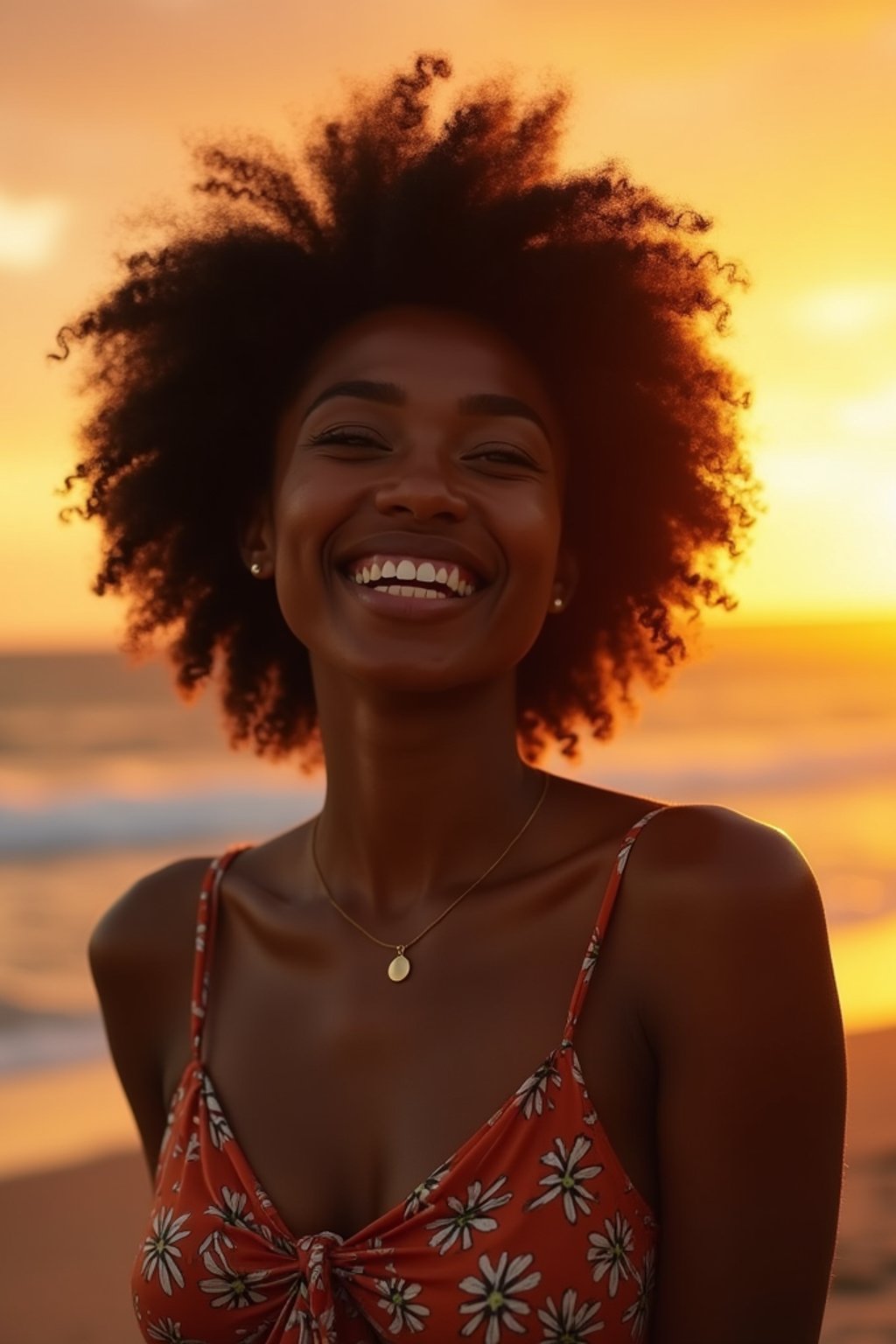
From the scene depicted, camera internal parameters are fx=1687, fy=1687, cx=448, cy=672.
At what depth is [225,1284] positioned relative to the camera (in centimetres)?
280

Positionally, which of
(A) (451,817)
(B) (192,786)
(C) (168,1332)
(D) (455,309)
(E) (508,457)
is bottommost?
(C) (168,1332)

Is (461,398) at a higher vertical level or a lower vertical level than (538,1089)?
higher

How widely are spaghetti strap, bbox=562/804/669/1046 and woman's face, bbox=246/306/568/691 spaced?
41cm

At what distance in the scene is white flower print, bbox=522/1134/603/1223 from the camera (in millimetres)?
2598

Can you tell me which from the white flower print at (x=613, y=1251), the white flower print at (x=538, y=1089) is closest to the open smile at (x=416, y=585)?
the white flower print at (x=538, y=1089)

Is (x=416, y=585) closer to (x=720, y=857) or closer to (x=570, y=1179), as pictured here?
(x=720, y=857)

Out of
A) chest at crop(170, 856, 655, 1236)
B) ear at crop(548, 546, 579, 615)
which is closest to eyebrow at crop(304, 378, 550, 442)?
ear at crop(548, 546, 579, 615)

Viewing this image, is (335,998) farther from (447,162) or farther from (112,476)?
(447,162)

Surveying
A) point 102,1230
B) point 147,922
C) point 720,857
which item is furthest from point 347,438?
point 102,1230

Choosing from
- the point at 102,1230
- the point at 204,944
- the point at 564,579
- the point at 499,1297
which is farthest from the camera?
the point at 102,1230

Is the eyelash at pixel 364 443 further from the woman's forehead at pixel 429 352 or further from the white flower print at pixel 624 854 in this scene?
the white flower print at pixel 624 854

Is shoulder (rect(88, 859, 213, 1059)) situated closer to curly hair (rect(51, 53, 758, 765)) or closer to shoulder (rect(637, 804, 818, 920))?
curly hair (rect(51, 53, 758, 765))

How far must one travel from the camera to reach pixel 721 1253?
2629 mm

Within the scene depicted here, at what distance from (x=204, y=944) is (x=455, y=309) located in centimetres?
132
